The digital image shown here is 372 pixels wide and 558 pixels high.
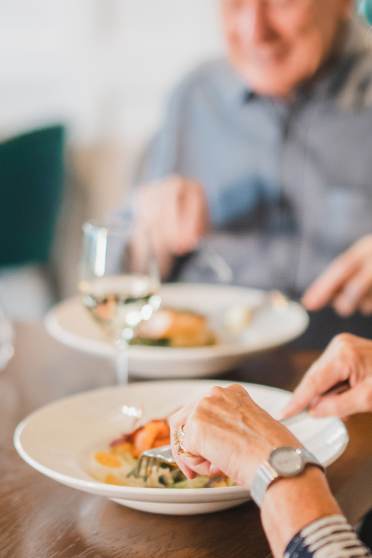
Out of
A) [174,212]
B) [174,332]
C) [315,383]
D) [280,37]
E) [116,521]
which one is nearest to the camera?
[116,521]

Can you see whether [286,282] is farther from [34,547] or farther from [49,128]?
[34,547]

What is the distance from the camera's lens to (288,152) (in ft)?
7.30

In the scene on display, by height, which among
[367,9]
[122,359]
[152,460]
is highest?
[367,9]

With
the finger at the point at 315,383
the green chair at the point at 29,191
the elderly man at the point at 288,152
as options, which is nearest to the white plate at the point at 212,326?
the finger at the point at 315,383

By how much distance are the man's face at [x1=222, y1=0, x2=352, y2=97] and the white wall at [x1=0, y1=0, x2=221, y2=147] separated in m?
0.57

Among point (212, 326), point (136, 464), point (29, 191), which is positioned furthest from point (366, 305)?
point (29, 191)

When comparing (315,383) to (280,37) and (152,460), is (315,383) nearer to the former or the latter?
(152,460)

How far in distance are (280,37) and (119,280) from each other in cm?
111

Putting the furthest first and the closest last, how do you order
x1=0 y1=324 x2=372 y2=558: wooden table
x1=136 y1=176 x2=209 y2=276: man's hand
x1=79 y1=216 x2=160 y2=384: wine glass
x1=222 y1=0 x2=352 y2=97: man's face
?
1. x1=222 y1=0 x2=352 y2=97: man's face
2. x1=136 y1=176 x2=209 y2=276: man's hand
3. x1=79 y1=216 x2=160 y2=384: wine glass
4. x1=0 y1=324 x2=372 y2=558: wooden table

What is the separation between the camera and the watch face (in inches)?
30.2

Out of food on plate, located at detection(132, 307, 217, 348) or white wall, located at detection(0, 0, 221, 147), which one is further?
white wall, located at detection(0, 0, 221, 147)

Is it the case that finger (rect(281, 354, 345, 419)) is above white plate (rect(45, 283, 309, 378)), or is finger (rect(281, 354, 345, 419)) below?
above

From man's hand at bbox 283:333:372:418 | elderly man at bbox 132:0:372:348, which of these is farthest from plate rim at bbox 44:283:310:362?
elderly man at bbox 132:0:372:348

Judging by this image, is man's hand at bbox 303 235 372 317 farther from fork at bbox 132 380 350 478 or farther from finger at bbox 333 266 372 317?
fork at bbox 132 380 350 478
